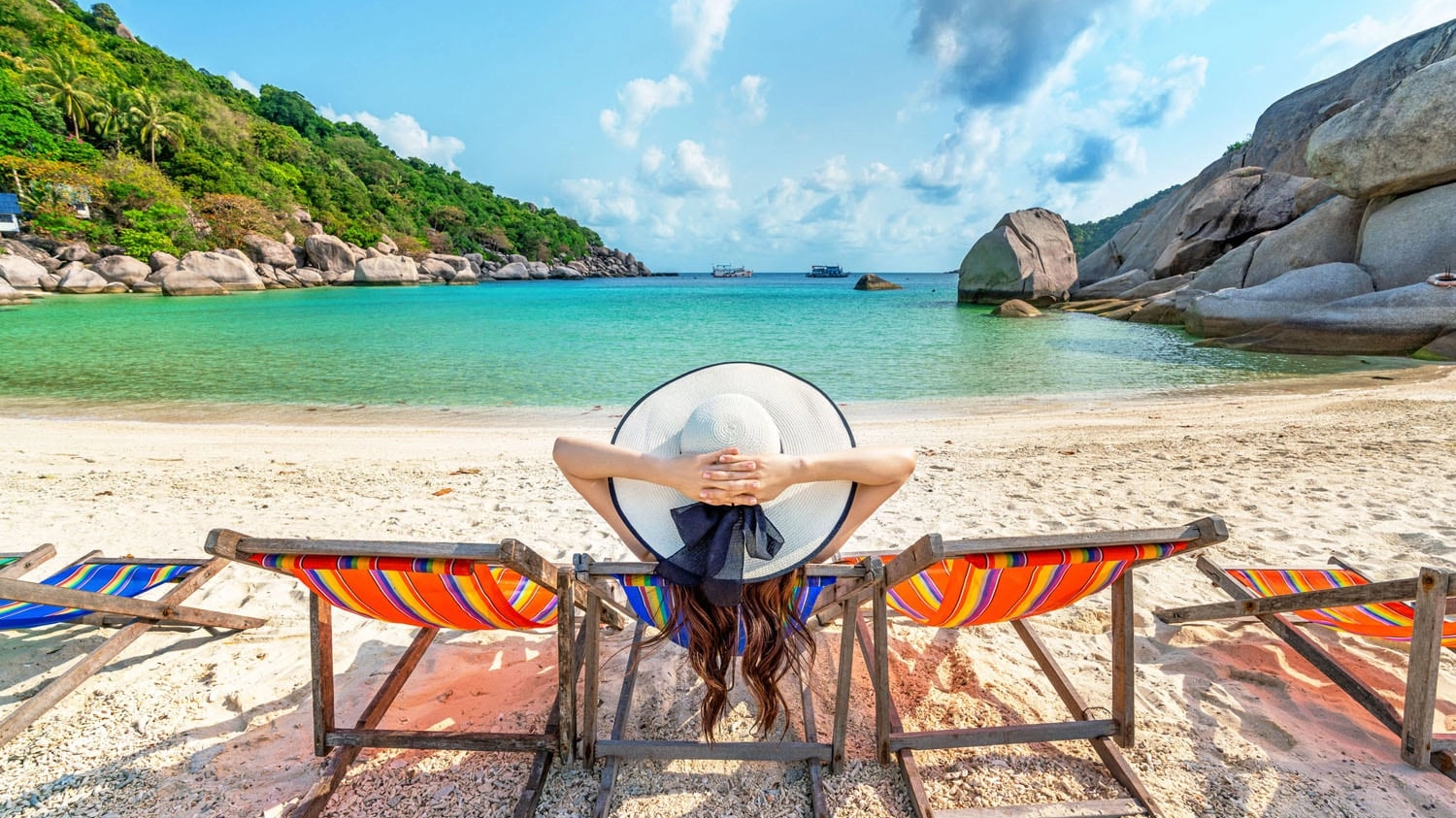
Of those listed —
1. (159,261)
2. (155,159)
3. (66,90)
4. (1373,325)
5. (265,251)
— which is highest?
(66,90)

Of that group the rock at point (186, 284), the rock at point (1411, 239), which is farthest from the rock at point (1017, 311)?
the rock at point (186, 284)

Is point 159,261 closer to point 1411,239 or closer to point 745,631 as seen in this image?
point 745,631

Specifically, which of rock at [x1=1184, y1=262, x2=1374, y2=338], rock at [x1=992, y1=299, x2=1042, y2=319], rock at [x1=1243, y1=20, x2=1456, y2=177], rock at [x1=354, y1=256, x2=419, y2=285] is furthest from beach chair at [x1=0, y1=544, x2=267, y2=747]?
rock at [x1=354, y1=256, x2=419, y2=285]

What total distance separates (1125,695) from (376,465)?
5.82m

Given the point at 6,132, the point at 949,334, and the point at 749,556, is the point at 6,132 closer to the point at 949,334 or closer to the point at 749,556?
the point at 949,334

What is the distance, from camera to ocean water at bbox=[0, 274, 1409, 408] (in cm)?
1057

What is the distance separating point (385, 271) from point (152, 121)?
16.3 metres

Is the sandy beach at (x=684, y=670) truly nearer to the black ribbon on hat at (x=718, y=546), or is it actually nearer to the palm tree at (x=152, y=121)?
the black ribbon on hat at (x=718, y=546)

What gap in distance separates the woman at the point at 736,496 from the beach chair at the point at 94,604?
1.72m

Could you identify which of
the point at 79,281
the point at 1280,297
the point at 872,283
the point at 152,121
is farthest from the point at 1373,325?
the point at 152,121

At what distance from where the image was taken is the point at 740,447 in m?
1.56

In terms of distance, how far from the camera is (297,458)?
19.6ft

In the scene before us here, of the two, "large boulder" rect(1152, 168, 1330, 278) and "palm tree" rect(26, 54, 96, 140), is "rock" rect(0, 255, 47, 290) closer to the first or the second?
"palm tree" rect(26, 54, 96, 140)

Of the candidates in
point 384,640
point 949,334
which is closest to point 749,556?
point 384,640
